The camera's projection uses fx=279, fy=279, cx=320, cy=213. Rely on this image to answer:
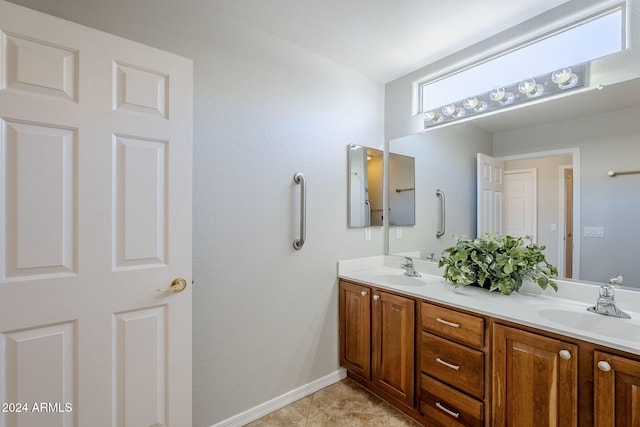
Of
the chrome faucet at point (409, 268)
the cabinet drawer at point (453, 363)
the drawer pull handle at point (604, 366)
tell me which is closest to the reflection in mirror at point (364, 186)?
the chrome faucet at point (409, 268)

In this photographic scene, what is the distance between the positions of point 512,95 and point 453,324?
1.48 metres

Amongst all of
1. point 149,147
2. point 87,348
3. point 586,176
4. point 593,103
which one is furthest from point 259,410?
point 593,103

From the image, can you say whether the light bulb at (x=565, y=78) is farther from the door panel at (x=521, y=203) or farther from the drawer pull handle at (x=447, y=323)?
the drawer pull handle at (x=447, y=323)

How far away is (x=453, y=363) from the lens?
59.8 inches

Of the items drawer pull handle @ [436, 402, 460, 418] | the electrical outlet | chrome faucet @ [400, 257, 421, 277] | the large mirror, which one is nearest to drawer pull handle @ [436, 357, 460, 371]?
drawer pull handle @ [436, 402, 460, 418]

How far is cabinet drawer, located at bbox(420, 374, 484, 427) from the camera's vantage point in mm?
1423

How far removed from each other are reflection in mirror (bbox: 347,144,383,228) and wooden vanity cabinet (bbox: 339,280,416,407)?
0.57 m

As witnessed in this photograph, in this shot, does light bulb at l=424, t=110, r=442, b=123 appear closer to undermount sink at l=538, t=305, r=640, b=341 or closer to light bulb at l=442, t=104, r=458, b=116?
light bulb at l=442, t=104, r=458, b=116

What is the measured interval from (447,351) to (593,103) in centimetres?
160

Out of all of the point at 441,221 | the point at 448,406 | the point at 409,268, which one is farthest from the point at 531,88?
the point at 448,406

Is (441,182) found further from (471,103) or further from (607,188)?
(607,188)

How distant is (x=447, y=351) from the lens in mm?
1548

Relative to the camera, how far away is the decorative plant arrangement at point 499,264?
63.2 inches

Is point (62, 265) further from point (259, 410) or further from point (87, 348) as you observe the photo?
point (259, 410)
